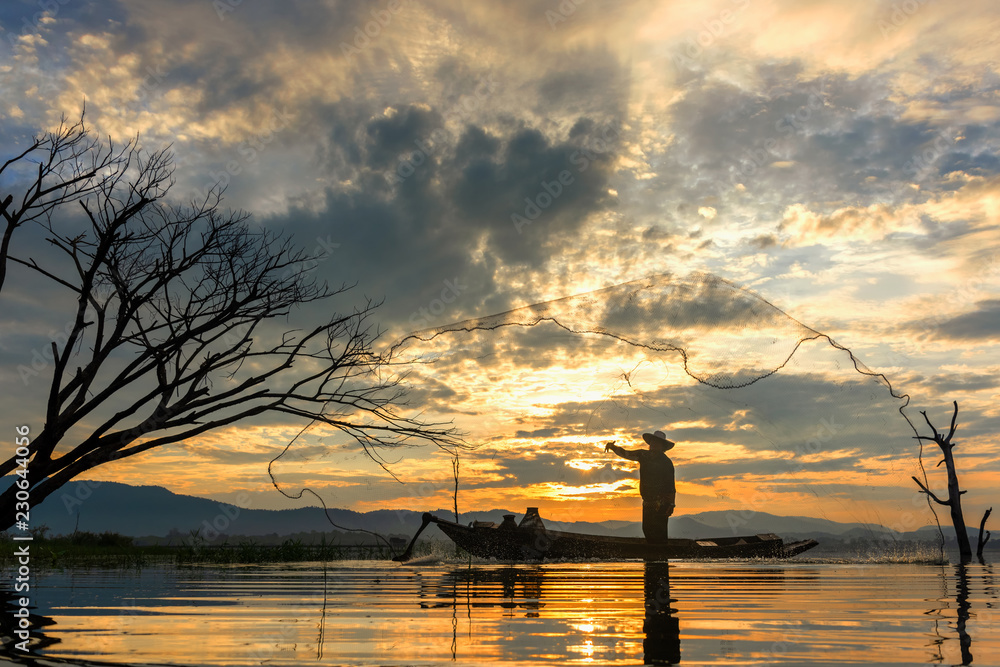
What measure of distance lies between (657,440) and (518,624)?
56.3 feet

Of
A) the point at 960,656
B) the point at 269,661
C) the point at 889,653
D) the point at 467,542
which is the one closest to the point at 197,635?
the point at 269,661

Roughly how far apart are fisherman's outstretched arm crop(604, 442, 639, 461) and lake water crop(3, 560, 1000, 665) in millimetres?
9921

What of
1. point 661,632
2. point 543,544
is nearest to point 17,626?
point 661,632

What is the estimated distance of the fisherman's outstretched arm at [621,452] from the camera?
22.2 m

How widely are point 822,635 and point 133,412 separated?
31.0 feet

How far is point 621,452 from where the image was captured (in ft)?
73.8

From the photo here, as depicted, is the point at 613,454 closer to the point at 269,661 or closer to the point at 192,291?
the point at 192,291

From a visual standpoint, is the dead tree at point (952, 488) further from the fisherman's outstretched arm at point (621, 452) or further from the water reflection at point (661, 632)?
the water reflection at point (661, 632)

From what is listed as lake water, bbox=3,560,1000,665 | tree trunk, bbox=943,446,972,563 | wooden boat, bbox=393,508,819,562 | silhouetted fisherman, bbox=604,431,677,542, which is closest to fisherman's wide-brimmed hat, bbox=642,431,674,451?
silhouetted fisherman, bbox=604,431,677,542

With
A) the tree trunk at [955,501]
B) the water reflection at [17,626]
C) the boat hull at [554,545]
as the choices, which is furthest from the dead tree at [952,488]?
the water reflection at [17,626]

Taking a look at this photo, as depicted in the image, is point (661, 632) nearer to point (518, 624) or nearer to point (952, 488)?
point (518, 624)

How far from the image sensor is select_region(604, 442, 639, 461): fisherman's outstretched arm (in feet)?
72.7

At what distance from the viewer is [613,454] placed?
22.2m

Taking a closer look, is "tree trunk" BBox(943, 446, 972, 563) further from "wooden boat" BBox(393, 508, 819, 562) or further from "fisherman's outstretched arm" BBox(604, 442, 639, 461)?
"fisherman's outstretched arm" BBox(604, 442, 639, 461)
